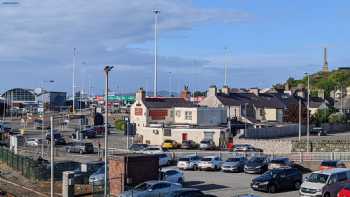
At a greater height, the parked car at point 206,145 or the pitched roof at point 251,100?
the pitched roof at point 251,100

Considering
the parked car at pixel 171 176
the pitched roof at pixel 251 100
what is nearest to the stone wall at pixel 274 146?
the pitched roof at pixel 251 100

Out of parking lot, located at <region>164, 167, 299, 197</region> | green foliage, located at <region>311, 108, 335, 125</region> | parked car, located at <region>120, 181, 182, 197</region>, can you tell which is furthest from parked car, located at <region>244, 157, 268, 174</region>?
green foliage, located at <region>311, 108, 335, 125</region>

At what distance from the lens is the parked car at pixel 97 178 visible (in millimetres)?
36438

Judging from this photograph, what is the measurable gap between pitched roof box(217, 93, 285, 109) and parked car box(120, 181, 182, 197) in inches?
2635

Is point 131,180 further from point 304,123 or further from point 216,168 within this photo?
point 304,123

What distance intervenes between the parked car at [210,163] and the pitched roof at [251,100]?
4911 cm

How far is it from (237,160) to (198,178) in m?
5.25

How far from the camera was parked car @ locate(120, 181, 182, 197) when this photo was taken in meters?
29.8

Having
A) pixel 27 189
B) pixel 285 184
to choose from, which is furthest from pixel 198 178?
pixel 27 189

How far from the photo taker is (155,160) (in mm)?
34562

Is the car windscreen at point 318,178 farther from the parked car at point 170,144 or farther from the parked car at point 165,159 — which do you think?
the parked car at point 170,144

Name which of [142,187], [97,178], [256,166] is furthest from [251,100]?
[142,187]

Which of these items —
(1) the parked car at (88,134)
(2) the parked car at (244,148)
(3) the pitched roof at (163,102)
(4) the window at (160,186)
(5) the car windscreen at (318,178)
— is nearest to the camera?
(4) the window at (160,186)

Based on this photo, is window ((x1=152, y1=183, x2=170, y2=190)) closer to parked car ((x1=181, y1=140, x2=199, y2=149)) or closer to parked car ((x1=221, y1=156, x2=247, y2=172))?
parked car ((x1=221, y1=156, x2=247, y2=172))
